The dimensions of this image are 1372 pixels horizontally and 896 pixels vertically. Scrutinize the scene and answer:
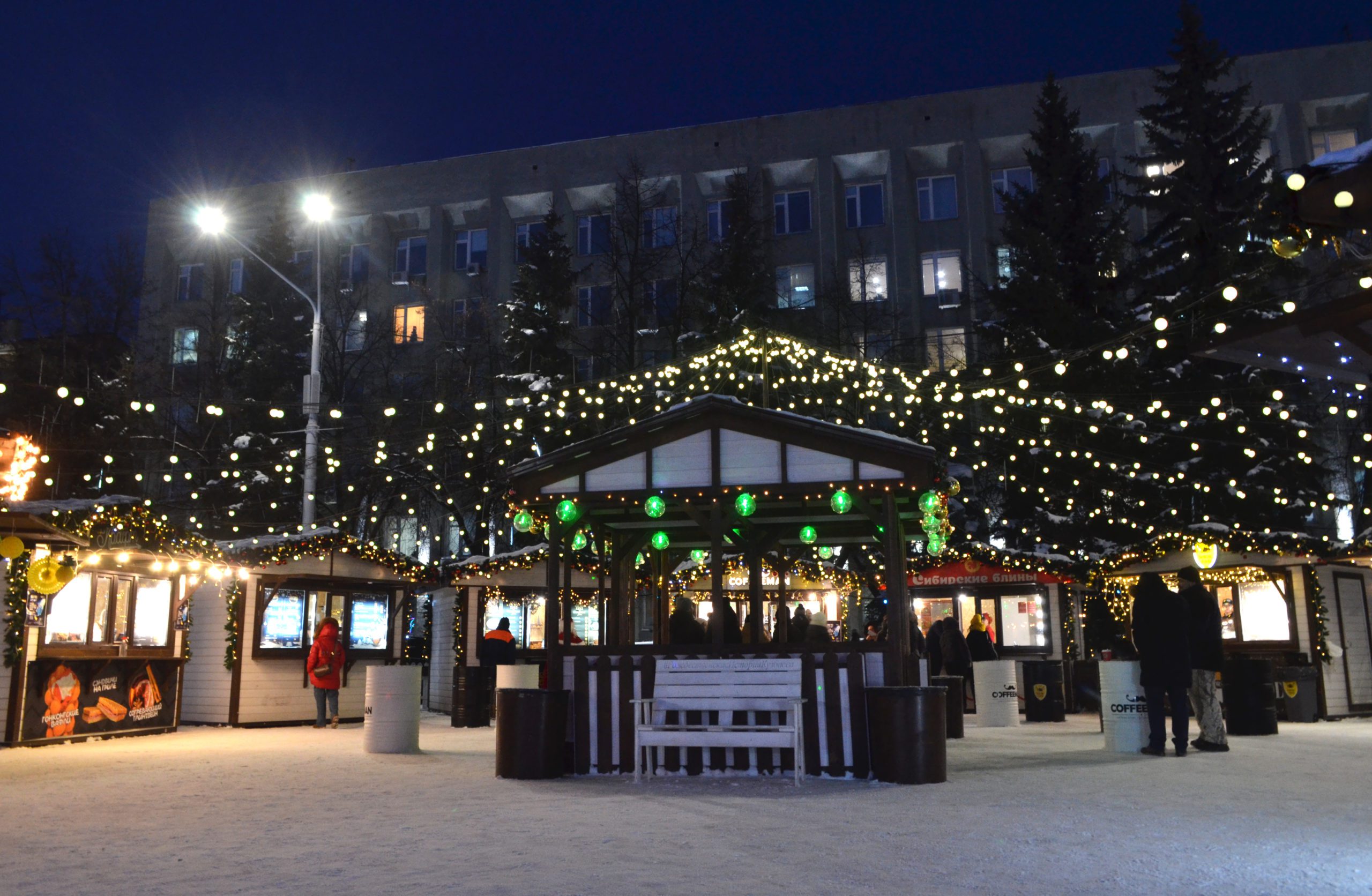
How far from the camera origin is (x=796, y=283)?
38.3 meters

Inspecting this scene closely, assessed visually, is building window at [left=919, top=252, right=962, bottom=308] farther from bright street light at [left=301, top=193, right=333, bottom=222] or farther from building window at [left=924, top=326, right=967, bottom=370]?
bright street light at [left=301, top=193, right=333, bottom=222]

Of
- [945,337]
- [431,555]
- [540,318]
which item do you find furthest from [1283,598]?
[431,555]

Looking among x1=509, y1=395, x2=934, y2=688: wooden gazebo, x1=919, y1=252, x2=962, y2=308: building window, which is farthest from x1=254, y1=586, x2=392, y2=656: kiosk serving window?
x1=919, y1=252, x2=962, y2=308: building window

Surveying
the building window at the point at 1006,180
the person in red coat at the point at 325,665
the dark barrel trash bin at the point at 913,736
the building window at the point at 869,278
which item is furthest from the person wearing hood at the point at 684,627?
the building window at the point at 1006,180

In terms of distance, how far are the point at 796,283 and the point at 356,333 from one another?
49.2 feet

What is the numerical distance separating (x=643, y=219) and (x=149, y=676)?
871 inches

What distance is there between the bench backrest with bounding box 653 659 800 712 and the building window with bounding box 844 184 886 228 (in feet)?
96.5

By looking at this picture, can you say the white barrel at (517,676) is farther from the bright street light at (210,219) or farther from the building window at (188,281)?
the building window at (188,281)

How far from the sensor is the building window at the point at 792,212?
127 ft

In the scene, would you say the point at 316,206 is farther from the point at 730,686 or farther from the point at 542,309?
the point at 730,686

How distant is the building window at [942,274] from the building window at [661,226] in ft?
27.1

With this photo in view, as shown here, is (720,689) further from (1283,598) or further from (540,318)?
(540,318)

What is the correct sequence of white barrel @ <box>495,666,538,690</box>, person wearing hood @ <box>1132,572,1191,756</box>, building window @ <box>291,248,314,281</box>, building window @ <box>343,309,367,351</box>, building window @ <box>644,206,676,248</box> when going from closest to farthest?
person wearing hood @ <box>1132,572,1191,756</box>
white barrel @ <box>495,666,538,690</box>
building window @ <box>644,206,676,248</box>
building window @ <box>343,309,367,351</box>
building window @ <box>291,248,314,281</box>

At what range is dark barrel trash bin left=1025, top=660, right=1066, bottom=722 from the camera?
19.1 meters
